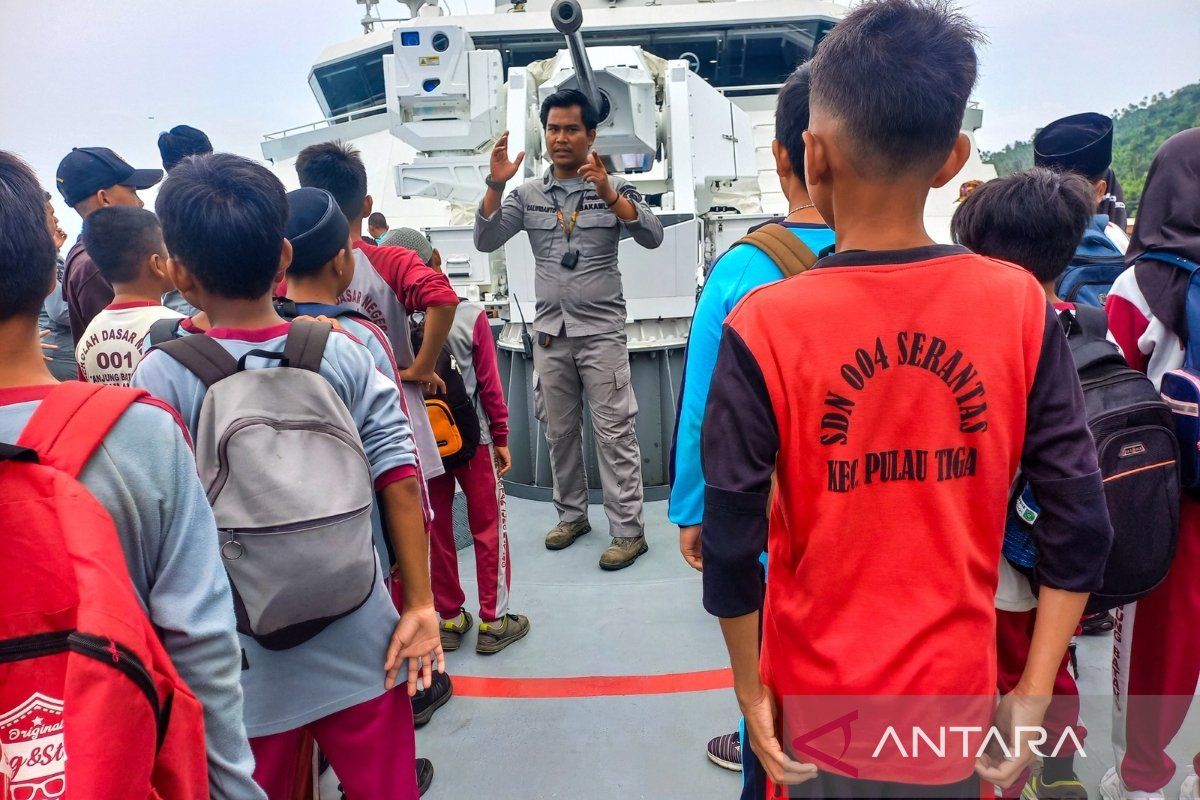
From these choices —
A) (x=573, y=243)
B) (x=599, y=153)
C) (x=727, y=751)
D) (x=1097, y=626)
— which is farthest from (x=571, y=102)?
(x=1097, y=626)

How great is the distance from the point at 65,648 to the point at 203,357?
601 mm

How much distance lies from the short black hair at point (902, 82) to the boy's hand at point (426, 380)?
71.7 inches

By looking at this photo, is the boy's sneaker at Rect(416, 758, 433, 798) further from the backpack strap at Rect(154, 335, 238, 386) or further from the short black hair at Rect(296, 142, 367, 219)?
the short black hair at Rect(296, 142, 367, 219)

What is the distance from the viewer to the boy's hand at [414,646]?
1.44m

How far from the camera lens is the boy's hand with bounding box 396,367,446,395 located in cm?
254

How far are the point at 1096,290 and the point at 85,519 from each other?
2753 mm

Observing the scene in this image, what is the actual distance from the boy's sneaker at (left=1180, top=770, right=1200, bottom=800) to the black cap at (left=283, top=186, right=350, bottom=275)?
8.35ft

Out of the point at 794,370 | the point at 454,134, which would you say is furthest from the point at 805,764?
the point at 454,134

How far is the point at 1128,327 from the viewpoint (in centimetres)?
184

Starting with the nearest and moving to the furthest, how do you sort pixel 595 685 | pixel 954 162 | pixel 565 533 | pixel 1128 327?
1. pixel 954 162
2. pixel 1128 327
3. pixel 595 685
4. pixel 565 533

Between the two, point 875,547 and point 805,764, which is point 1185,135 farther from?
point 805,764

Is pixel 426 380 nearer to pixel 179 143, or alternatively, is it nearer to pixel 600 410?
pixel 600 410

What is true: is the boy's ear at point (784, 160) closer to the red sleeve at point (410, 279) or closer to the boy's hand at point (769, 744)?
the boy's hand at point (769, 744)

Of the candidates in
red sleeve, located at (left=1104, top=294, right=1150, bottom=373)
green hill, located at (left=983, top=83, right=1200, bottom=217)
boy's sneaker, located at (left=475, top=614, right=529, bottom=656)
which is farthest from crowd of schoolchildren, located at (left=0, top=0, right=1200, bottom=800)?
green hill, located at (left=983, top=83, right=1200, bottom=217)
